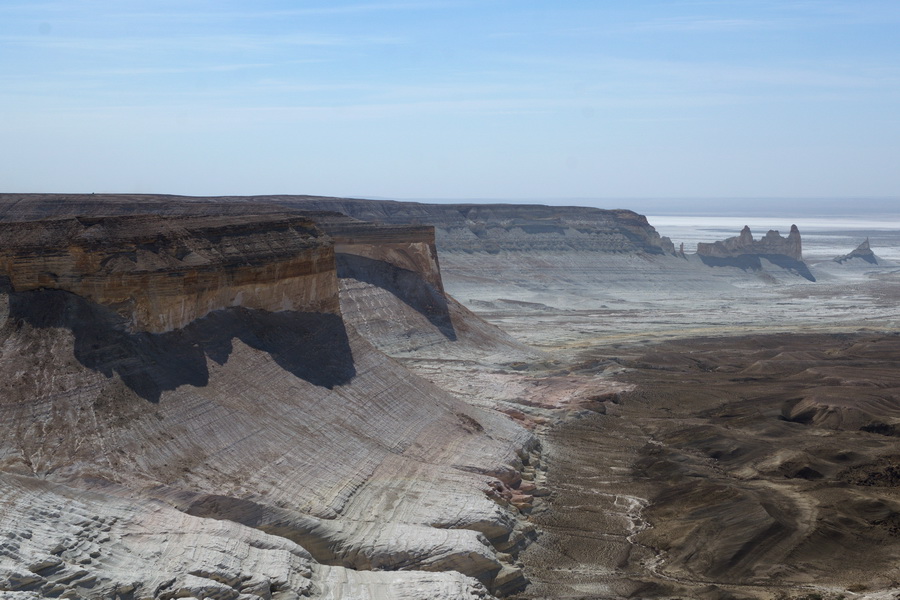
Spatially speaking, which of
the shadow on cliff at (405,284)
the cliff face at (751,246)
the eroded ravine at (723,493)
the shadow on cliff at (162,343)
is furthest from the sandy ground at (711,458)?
the cliff face at (751,246)

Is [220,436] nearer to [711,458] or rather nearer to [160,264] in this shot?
[160,264]

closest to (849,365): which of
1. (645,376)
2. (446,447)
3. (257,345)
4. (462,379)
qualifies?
(645,376)

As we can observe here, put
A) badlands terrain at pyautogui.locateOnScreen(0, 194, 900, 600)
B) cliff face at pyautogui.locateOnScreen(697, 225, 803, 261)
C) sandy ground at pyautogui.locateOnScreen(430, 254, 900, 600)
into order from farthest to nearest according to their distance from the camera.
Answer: cliff face at pyautogui.locateOnScreen(697, 225, 803, 261) < sandy ground at pyautogui.locateOnScreen(430, 254, 900, 600) < badlands terrain at pyautogui.locateOnScreen(0, 194, 900, 600)

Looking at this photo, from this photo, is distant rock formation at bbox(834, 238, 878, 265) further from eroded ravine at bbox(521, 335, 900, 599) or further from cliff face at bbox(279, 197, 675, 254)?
eroded ravine at bbox(521, 335, 900, 599)

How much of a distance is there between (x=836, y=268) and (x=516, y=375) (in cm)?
8959

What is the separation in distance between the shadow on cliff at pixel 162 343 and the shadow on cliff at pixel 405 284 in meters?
20.2

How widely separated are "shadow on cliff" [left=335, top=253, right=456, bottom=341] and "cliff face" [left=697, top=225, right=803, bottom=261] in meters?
64.6

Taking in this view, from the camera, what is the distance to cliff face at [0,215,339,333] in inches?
878

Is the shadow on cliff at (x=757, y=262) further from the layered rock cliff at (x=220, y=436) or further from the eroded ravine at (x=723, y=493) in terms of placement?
the layered rock cliff at (x=220, y=436)

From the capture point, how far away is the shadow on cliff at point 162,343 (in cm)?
2133

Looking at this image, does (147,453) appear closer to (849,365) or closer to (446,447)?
(446,447)

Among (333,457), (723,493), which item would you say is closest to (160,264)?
(333,457)

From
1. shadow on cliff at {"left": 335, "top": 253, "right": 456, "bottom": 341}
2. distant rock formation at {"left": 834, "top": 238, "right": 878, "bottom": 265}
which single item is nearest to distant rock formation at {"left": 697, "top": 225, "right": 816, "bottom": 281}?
distant rock formation at {"left": 834, "top": 238, "right": 878, "bottom": 265}

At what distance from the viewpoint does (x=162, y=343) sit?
74.8ft
